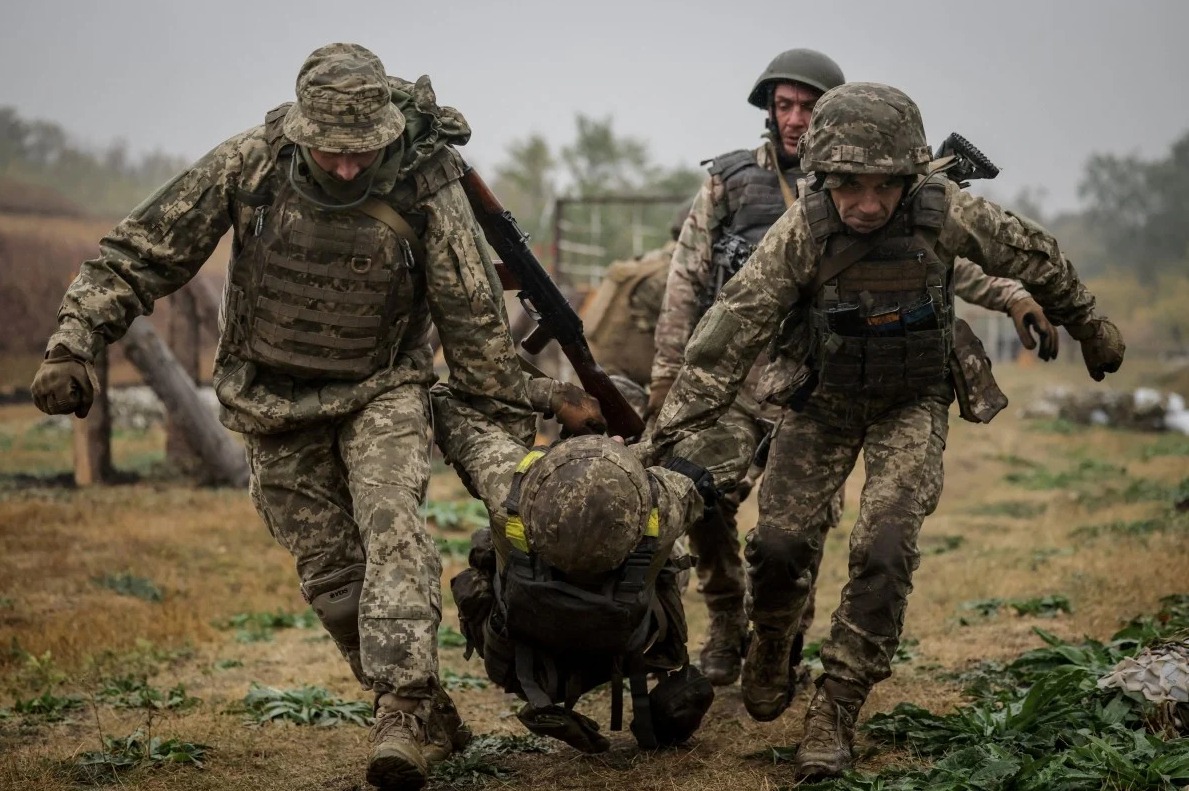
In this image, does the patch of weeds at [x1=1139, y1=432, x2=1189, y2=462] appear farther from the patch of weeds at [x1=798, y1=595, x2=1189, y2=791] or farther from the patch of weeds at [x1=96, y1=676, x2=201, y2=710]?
the patch of weeds at [x1=96, y1=676, x2=201, y2=710]

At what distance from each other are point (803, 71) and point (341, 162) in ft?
9.03

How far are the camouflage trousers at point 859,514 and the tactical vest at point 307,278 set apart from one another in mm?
1747

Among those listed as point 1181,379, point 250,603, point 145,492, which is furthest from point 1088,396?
point 250,603

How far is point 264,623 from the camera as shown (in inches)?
363

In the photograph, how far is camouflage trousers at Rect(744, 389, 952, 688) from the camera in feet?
18.2

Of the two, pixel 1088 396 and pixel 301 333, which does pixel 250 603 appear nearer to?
pixel 301 333

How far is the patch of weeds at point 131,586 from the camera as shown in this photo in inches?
382

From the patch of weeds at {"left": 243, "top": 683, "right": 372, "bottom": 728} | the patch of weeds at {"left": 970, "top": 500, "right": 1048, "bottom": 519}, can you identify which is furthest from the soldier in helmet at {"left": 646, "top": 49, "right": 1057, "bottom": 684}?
the patch of weeds at {"left": 970, "top": 500, "right": 1048, "bottom": 519}

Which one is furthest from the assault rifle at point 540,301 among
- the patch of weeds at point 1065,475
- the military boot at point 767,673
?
the patch of weeds at point 1065,475

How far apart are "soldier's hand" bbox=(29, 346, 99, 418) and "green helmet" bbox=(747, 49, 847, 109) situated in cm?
369

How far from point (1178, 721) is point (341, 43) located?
394 cm

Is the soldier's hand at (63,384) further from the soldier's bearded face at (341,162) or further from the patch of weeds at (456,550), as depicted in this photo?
the patch of weeds at (456,550)

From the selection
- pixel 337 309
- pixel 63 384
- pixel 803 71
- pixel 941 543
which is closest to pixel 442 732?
pixel 337 309

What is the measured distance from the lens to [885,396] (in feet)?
19.3
